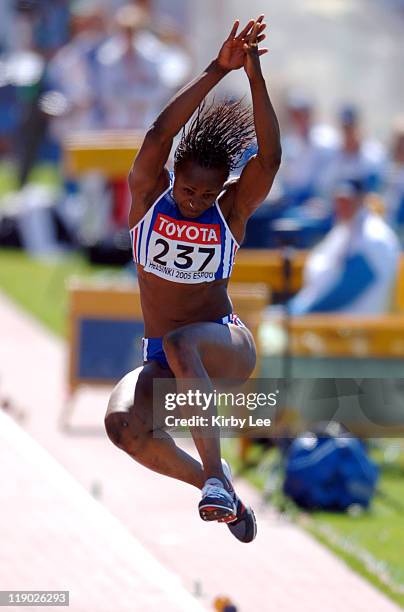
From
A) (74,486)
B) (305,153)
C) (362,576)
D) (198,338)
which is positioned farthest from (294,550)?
(305,153)

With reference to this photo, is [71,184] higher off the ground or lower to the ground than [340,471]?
higher

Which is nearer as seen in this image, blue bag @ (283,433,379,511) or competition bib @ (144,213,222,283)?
competition bib @ (144,213,222,283)

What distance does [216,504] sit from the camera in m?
5.36

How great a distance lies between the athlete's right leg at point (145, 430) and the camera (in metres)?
5.61

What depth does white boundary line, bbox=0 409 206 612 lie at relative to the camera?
5977mm

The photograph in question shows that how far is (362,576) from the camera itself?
7.76m

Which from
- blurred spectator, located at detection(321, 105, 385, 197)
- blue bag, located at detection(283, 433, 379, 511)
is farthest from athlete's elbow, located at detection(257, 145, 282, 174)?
blurred spectator, located at detection(321, 105, 385, 197)

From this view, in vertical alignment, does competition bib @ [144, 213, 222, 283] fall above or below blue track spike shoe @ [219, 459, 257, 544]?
above

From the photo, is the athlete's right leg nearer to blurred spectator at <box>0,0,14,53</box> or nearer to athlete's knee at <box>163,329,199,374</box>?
athlete's knee at <box>163,329,199,374</box>

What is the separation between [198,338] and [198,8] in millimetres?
12510

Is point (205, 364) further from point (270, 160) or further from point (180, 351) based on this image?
point (270, 160)

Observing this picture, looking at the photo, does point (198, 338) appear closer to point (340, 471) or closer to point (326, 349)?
point (340, 471)

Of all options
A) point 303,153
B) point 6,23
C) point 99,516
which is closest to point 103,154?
point 303,153

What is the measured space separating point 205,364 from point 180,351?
0.16 metres
